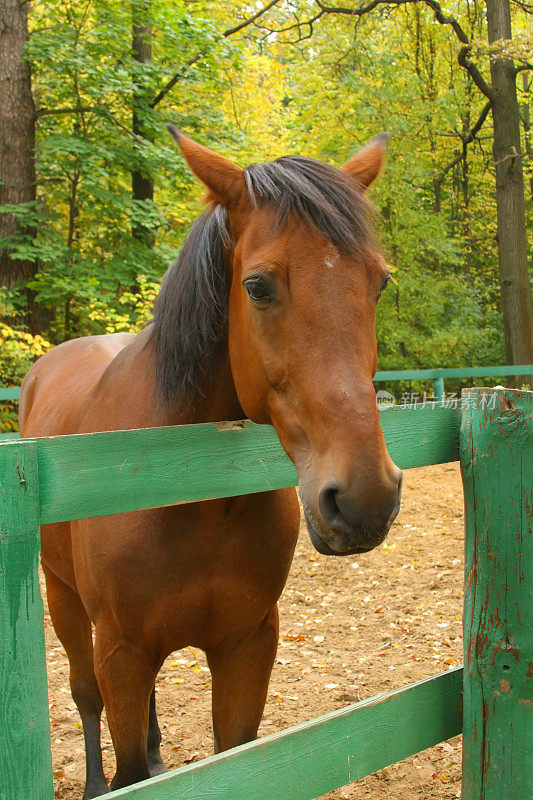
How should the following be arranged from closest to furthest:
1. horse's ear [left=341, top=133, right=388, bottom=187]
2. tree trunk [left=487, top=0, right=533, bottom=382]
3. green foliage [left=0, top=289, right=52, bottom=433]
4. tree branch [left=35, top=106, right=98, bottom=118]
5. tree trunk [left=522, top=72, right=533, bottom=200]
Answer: horse's ear [left=341, top=133, right=388, bottom=187]
green foliage [left=0, top=289, right=52, bottom=433]
tree branch [left=35, top=106, right=98, bottom=118]
tree trunk [left=487, top=0, right=533, bottom=382]
tree trunk [left=522, top=72, right=533, bottom=200]

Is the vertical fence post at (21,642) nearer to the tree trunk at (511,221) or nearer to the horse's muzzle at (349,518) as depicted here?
the horse's muzzle at (349,518)

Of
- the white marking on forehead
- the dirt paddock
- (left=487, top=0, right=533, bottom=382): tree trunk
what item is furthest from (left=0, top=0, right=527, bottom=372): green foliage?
the white marking on forehead

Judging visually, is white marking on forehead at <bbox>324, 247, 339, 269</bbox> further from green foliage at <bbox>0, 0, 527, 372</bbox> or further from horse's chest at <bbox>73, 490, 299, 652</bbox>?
green foliage at <bbox>0, 0, 527, 372</bbox>

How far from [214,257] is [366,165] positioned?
0.64m

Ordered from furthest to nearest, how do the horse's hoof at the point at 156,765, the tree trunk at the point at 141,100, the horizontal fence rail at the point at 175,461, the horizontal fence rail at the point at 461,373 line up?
the tree trunk at the point at 141,100 → the horizontal fence rail at the point at 461,373 → the horse's hoof at the point at 156,765 → the horizontal fence rail at the point at 175,461

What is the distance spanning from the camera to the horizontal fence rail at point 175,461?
55.4 inches

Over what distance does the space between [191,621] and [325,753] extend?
658mm

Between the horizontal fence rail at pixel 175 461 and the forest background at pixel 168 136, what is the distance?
7289 millimetres

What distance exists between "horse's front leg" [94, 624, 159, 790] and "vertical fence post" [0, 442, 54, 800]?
943 millimetres

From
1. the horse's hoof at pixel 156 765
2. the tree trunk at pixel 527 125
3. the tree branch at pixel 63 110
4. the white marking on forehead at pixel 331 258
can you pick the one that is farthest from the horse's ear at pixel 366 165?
the tree trunk at pixel 527 125

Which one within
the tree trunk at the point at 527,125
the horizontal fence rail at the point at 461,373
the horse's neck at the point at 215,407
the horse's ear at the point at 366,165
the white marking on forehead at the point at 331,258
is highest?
the tree trunk at the point at 527,125

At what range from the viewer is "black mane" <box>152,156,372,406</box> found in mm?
1876

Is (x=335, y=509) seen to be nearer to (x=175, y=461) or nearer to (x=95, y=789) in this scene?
(x=175, y=461)

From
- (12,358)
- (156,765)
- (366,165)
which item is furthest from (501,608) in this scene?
(12,358)
